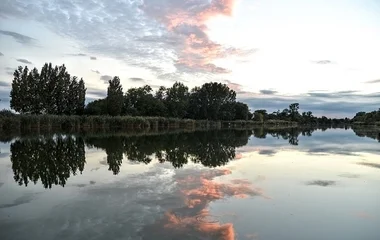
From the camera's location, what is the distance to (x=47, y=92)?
58.5 m

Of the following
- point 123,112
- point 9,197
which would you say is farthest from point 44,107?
point 9,197

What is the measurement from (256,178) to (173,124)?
62.4 meters

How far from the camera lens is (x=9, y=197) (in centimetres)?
723

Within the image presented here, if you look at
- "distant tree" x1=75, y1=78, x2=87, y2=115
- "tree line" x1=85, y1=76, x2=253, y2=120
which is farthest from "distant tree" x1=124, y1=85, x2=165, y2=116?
"distant tree" x1=75, y1=78, x2=87, y2=115

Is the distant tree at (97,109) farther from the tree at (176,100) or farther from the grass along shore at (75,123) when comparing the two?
the tree at (176,100)

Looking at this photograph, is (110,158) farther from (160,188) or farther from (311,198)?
(311,198)

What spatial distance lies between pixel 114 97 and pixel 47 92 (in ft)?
40.7

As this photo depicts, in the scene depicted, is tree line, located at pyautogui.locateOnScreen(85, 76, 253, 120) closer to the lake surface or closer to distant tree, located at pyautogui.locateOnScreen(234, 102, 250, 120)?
distant tree, located at pyautogui.locateOnScreen(234, 102, 250, 120)

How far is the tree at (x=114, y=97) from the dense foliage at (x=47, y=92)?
5.55 m

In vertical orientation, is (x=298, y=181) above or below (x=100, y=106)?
below

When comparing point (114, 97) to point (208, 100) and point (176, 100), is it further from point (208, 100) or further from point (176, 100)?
point (208, 100)

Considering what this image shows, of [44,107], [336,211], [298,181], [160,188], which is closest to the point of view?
[336,211]

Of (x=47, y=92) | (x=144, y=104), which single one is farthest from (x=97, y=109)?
(x=144, y=104)

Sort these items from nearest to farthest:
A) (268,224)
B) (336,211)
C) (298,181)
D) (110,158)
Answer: (268,224), (336,211), (298,181), (110,158)
